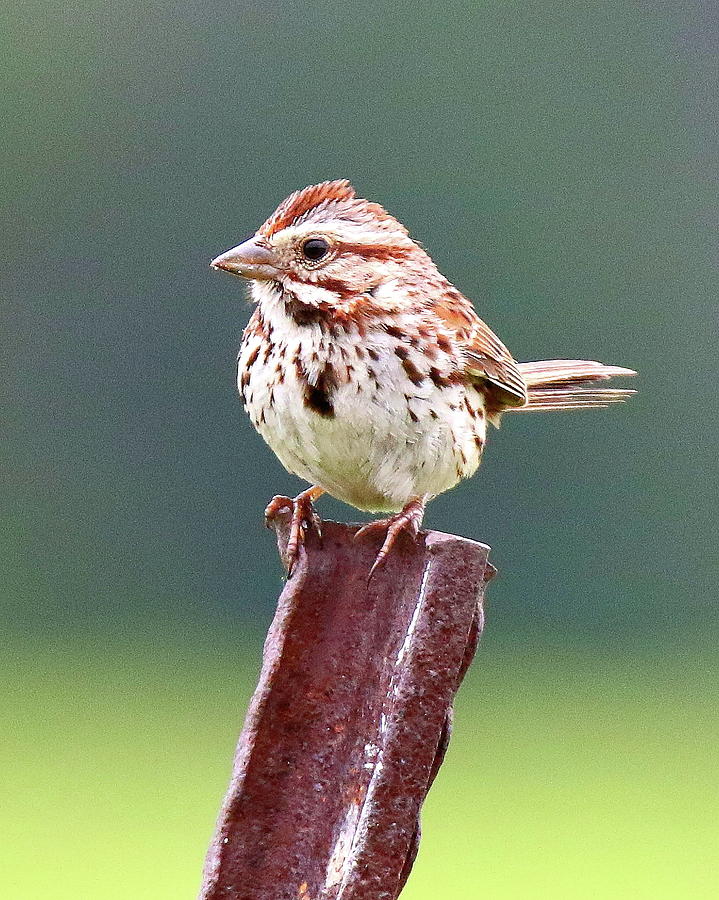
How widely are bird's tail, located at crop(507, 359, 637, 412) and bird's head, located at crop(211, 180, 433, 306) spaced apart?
0.81m

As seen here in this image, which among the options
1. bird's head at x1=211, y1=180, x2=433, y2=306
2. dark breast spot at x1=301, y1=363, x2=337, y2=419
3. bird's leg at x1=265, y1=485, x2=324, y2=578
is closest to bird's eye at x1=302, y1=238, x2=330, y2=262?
bird's head at x1=211, y1=180, x2=433, y2=306

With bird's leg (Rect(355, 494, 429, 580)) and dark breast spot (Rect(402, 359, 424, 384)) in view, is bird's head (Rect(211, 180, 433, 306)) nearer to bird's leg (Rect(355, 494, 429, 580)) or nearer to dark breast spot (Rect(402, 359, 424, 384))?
dark breast spot (Rect(402, 359, 424, 384))

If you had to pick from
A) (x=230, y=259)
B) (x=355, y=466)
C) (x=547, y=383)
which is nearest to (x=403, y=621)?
(x=230, y=259)

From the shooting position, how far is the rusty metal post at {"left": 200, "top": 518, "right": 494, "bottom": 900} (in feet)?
5.56

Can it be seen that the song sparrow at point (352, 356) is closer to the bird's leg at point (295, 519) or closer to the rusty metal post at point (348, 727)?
the bird's leg at point (295, 519)

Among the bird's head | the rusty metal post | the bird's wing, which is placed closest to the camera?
the rusty metal post

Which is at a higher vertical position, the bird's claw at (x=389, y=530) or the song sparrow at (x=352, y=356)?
the song sparrow at (x=352, y=356)

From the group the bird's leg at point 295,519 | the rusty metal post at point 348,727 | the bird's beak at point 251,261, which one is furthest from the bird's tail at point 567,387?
the rusty metal post at point 348,727

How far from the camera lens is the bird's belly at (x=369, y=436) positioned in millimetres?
3119

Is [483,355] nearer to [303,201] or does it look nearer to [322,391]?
[322,391]

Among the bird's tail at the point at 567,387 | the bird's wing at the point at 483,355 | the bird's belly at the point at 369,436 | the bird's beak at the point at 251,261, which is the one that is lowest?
the bird's belly at the point at 369,436

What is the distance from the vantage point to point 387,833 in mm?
1681

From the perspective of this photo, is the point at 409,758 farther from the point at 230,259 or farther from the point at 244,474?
the point at 244,474

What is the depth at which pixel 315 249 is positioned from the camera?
3037mm
